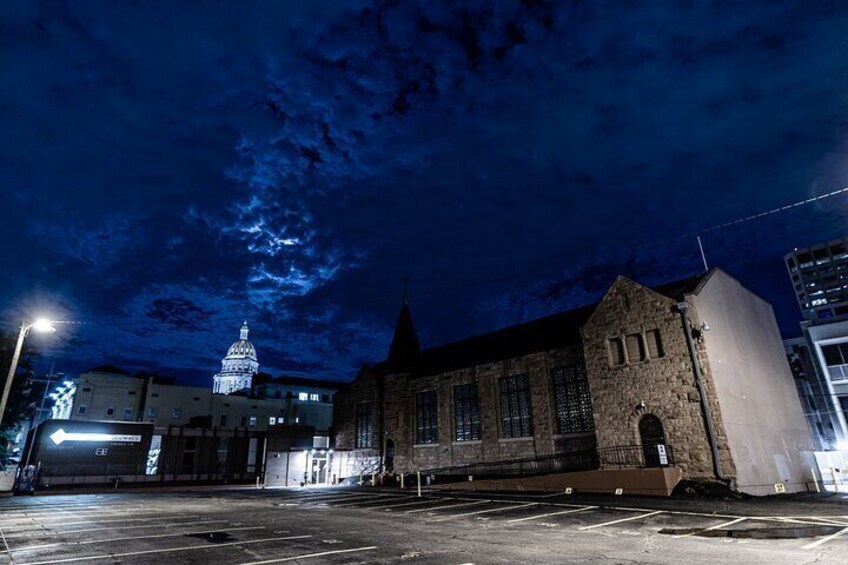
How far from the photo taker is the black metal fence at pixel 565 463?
21.5m

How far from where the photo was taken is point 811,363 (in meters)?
46.2

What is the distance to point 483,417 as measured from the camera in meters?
31.8

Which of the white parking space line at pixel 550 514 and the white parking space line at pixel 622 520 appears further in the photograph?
the white parking space line at pixel 550 514

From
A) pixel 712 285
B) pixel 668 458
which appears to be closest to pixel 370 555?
pixel 668 458

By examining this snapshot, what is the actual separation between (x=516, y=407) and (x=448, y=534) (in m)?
21.2

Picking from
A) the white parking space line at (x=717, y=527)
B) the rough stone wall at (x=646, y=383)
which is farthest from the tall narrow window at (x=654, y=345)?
the white parking space line at (x=717, y=527)

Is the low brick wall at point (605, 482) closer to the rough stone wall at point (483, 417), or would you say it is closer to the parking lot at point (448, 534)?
the parking lot at point (448, 534)

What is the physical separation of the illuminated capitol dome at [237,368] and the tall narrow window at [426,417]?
103507mm

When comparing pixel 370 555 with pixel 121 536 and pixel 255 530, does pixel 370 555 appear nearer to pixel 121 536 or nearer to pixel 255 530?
pixel 255 530

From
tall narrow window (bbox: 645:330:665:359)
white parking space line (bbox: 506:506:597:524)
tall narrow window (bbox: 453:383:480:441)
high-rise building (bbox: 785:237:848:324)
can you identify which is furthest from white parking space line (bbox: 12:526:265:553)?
high-rise building (bbox: 785:237:848:324)

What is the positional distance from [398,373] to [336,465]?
9605 millimetres

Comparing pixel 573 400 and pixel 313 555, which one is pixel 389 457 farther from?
pixel 313 555

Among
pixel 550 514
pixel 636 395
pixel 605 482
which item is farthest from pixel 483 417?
pixel 550 514

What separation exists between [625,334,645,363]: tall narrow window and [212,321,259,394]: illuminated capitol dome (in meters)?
122
